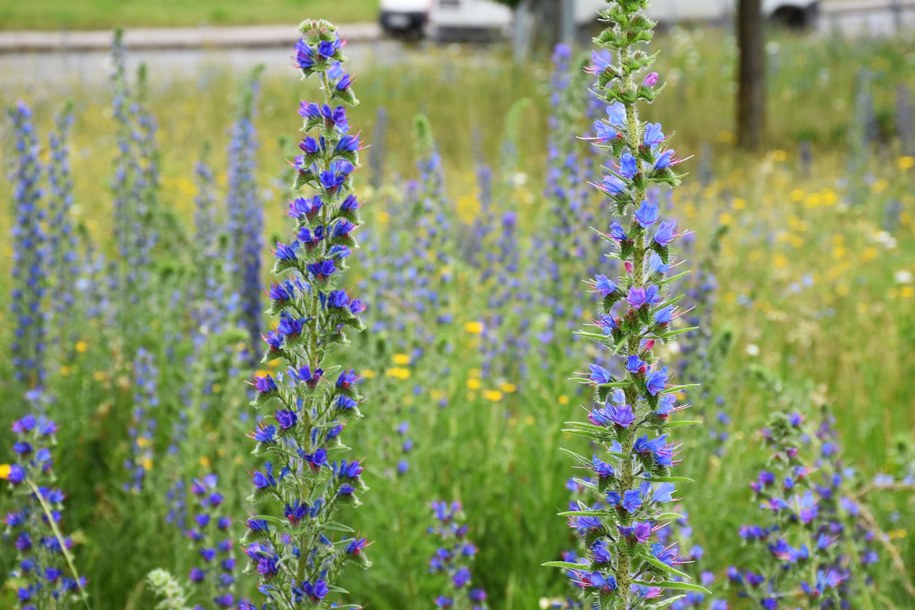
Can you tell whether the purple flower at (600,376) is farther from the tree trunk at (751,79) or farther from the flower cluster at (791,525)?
the tree trunk at (751,79)

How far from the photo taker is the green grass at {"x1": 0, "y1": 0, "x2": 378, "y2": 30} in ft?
81.3

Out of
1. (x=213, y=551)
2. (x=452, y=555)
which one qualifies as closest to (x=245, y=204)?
(x=213, y=551)

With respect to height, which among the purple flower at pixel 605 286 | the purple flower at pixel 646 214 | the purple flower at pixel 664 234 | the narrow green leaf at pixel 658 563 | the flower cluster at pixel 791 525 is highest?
the purple flower at pixel 646 214

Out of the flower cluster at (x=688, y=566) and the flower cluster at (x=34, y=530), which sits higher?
the flower cluster at (x=34, y=530)

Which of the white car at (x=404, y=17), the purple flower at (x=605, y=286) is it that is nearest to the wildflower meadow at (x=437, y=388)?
the purple flower at (x=605, y=286)

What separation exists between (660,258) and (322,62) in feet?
2.36

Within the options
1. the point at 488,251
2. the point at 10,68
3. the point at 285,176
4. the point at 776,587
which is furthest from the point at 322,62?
the point at 10,68

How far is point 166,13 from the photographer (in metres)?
27.7

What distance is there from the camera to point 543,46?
16531 millimetres

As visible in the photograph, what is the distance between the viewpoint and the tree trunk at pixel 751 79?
11.6 metres

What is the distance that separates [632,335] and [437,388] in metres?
2.75

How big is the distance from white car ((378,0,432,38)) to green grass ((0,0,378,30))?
246 cm

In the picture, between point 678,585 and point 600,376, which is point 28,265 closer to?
point 600,376

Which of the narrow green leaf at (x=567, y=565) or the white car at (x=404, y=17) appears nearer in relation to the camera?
the narrow green leaf at (x=567, y=565)
